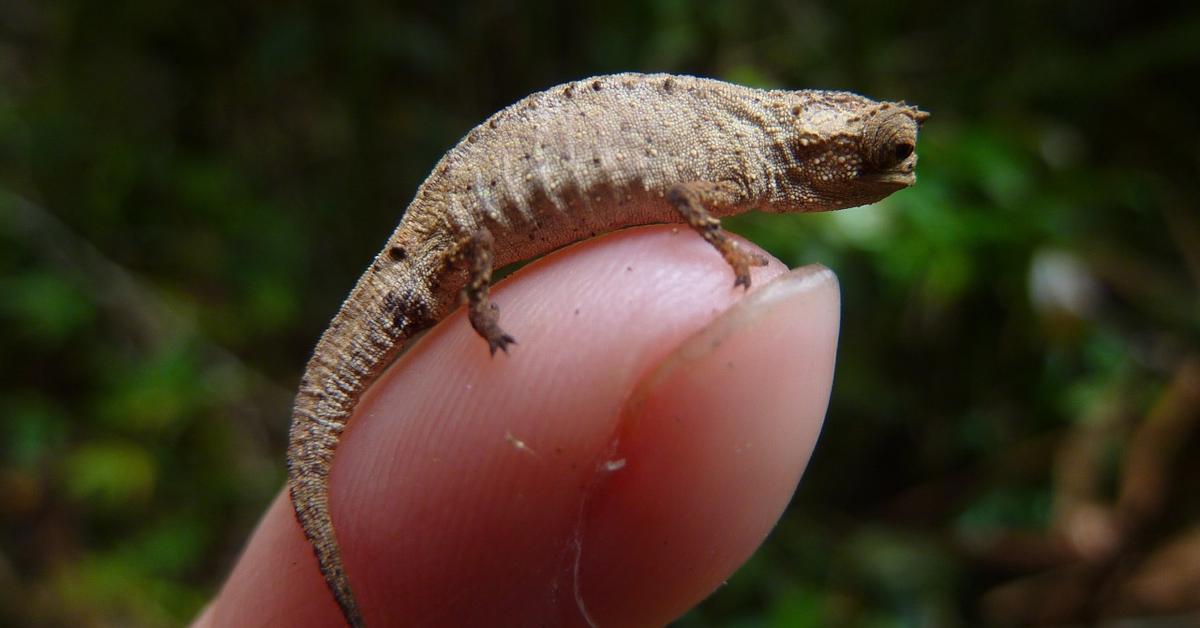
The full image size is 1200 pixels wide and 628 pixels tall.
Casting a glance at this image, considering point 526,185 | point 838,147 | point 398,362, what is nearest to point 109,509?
point 398,362

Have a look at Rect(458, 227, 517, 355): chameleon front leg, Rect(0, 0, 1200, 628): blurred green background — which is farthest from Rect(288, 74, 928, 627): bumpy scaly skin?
Rect(0, 0, 1200, 628): blurred green background

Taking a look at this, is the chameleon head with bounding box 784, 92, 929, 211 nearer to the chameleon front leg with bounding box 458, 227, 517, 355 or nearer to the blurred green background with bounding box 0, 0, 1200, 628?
the blurred green background with bounding box 0, 0, 1200, 628

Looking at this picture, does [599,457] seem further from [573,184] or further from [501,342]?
[573,184]

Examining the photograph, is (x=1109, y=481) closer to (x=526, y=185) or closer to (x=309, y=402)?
(x=526, y=185)

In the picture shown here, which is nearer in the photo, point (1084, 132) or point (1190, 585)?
point (1190, 585)

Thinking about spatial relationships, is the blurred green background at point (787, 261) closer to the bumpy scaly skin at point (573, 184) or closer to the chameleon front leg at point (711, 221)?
the bumpy scaly skin at point (573, 184)
